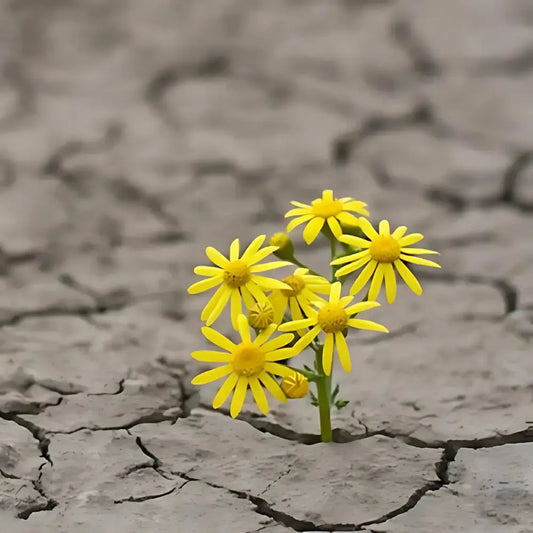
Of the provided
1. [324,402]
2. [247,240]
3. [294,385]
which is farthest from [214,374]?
[247,240]

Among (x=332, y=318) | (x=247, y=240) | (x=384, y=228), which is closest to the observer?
(x=332, y=318)

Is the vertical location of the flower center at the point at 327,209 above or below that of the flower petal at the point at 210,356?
above

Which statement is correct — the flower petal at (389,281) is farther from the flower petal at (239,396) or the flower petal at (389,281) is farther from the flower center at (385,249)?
the flower petal at (239,396)

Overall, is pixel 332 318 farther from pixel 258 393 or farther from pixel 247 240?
pixel 247 240

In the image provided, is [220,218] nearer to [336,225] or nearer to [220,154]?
[220,154]

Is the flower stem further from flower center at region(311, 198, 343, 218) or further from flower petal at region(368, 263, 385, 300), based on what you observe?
flower center at region(311, 198, 343, 218)

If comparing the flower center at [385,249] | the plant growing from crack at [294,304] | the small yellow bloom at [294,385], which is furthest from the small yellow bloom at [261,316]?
the flower center at [385,249]
